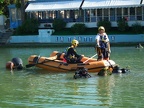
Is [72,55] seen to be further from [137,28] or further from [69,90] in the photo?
[137,28]

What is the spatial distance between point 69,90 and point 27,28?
116ft

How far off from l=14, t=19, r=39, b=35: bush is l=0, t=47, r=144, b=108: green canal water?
30.0m

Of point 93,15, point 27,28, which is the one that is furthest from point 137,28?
point 27,28

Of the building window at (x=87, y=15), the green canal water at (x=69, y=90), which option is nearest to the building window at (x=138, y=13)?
the building window at (x=87, y=15)

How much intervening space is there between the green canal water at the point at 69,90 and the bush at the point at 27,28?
30.0 metres

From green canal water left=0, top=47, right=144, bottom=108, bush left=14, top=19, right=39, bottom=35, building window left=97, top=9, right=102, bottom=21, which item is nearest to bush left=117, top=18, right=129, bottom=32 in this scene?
building window left=97, top=9, right=102, bottom=21

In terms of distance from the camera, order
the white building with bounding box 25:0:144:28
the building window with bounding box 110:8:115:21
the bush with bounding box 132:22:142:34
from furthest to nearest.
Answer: the building window with bounding box 110:8:115:21 < the white building with bounding box 25:0:144:28 < the bush with bounding box 132:22:142:34

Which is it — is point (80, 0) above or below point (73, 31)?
above

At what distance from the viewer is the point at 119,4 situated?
1918 inches

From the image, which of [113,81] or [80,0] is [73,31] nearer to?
[80,0]

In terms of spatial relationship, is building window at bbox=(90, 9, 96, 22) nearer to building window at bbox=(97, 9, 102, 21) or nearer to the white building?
the white building

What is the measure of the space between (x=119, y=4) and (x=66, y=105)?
122ft

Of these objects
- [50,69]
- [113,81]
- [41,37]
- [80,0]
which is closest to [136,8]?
[80,0]

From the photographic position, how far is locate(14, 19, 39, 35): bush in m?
50.3
